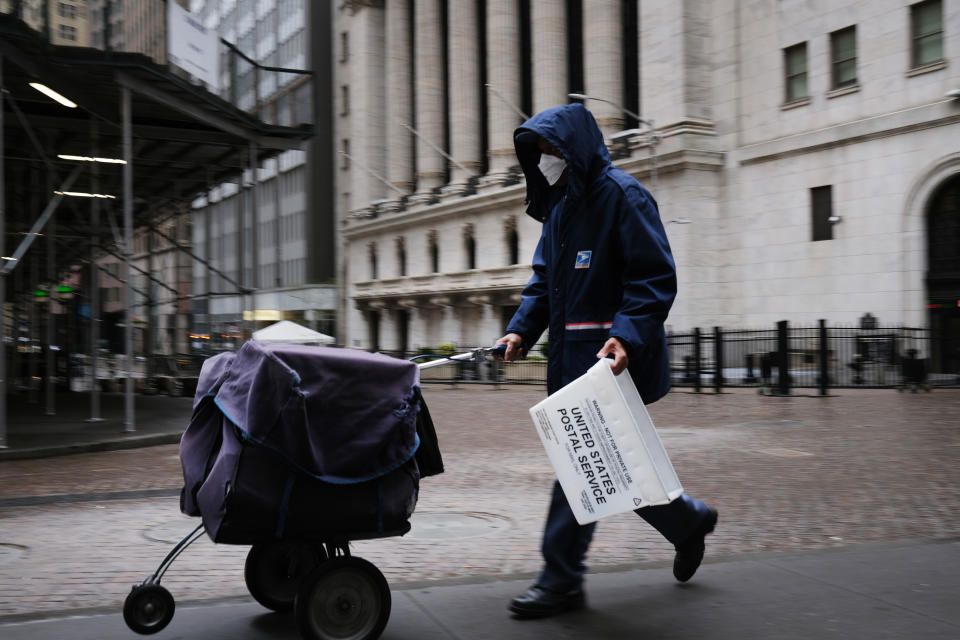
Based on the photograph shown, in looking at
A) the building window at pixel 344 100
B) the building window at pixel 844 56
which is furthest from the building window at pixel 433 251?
the building window at pixel 844 56

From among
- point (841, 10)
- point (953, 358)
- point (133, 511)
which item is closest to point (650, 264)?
point (133, 511)

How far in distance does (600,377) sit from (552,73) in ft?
147

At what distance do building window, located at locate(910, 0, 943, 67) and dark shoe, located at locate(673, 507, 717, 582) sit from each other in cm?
2903

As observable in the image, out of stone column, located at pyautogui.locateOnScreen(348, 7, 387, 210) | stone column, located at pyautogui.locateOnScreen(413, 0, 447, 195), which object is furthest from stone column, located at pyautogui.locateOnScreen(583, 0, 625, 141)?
stone column, located at pyautogui.locateOnScreen(348, 7, 387, 210)

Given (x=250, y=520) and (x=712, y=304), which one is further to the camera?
(x=712, y=304)

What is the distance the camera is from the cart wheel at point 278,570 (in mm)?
4102

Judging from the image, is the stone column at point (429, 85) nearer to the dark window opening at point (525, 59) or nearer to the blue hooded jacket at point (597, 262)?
the dark window opening at point (525, 59)

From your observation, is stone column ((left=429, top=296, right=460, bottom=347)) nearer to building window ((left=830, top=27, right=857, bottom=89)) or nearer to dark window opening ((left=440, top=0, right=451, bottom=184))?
dark window opening ((left=440, top=0, right=451, bottom=184))

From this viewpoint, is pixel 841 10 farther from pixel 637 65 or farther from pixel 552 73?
pixel 552 73

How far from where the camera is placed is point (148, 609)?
12.1ft

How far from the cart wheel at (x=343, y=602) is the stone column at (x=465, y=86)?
50148 millimetres

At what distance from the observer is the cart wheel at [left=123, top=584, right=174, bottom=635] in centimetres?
364

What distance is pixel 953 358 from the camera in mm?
28281

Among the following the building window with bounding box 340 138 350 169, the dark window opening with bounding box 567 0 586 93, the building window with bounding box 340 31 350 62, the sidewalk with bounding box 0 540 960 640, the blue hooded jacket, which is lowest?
the sidewalk with bounding box 0 540 960 640
